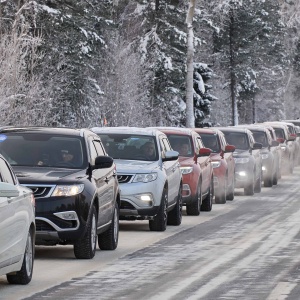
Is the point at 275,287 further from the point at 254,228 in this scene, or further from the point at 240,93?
the point at 240,93

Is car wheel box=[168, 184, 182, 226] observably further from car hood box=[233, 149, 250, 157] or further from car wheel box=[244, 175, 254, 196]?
car hood box=[233, 149, 250, 157]

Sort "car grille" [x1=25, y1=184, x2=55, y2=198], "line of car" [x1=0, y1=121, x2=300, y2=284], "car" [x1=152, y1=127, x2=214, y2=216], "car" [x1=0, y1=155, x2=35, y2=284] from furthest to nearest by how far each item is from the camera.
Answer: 1. "car" [x1=152, y1=127, x2=214, y2=216]
2. "car grille" [x1=25, y1=184, x2=55, y2=198]
3. "line of car" [x1=0, y1=121, x2=300, y2=284]
4. "car" [x1=0, y1=155, x2=35, y2=284]

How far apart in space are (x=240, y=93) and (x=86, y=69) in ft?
133

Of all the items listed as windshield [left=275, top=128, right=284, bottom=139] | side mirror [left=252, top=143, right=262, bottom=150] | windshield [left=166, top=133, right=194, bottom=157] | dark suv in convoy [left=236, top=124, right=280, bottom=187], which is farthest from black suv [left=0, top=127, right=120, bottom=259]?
windshield [left=275, top=128, right=284, bottom=139]

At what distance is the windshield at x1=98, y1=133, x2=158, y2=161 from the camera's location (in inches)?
851

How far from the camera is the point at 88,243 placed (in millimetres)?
15703

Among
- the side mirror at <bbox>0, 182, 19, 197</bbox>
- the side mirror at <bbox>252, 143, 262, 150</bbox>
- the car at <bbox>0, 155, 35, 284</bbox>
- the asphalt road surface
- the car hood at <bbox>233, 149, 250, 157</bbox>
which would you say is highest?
the side mirror at <bbox>252, 143, 262, 150</bbox>

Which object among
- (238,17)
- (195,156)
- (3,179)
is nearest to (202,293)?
(3,179)

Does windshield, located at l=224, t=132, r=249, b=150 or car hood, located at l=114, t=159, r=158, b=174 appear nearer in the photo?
car hood, located at l=114, t=159, r=158, b=174

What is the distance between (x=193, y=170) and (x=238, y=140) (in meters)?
9.72

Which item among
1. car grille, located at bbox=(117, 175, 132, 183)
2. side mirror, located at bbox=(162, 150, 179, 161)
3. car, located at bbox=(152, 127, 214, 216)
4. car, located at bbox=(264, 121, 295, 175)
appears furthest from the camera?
car, located at bbox=(264, 121, 295, 175)

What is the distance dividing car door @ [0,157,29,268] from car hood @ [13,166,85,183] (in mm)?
2294

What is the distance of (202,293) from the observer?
486 inches

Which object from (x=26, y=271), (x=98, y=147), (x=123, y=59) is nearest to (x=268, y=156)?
(x=98, y=147)
